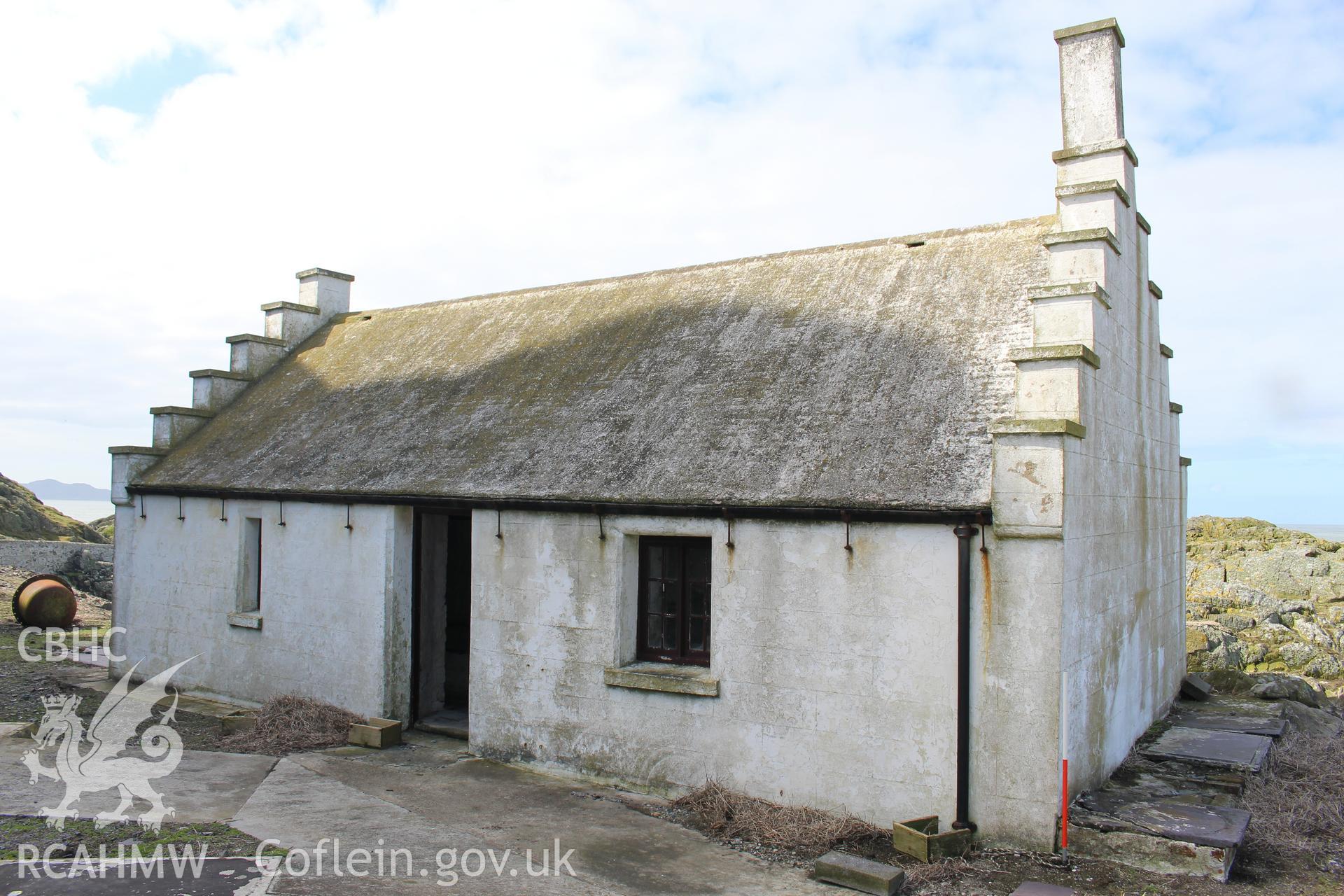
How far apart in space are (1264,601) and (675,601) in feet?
46.0

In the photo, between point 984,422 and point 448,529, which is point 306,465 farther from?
point 984,422

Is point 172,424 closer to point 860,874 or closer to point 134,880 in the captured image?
point 134,880

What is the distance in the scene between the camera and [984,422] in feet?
28.3

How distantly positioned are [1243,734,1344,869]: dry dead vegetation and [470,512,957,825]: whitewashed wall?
2.81 meters

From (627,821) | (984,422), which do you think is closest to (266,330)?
(627,821)

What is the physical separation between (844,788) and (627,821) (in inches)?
82.0

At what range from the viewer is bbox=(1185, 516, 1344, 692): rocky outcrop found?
49.7 ft

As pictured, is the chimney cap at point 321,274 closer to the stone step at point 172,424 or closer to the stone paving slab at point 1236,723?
the stone step at point 172,424

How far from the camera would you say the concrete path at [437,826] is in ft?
23.8

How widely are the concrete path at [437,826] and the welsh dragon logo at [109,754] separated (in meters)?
0.17

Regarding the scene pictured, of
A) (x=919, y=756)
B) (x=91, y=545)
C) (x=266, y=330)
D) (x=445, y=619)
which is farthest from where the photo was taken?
(x=91, y=545)

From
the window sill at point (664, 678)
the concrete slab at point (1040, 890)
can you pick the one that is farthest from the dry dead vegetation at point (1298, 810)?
the window sill at point (664, 678)

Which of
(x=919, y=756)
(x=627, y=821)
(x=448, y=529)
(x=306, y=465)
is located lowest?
(x=627, y=821)

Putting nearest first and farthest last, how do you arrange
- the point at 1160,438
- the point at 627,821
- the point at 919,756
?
the point at 919,756
the point at 627,821
the point at 1160,438
